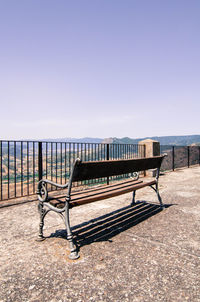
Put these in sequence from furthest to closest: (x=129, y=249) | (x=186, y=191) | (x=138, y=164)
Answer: (x=186, y=191) → (x=138, y=164) → (x=129, y=249)

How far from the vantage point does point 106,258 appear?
2.41 metres

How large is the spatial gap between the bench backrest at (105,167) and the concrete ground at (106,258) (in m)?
0.93

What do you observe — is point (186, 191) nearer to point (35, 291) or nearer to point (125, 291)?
point (125, 291)

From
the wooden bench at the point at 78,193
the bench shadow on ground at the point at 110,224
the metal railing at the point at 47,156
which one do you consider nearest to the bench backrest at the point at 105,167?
the wooden bench at the point at 78,193

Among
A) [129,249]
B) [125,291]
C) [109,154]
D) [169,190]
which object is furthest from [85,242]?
[109,154]

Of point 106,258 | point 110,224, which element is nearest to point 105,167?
point 110,224

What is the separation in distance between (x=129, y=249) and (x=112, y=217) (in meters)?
1.25

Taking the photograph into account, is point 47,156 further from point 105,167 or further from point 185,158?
point 185,158

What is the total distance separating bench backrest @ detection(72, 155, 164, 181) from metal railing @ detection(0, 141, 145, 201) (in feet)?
4.55

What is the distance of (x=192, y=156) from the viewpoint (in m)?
15.5

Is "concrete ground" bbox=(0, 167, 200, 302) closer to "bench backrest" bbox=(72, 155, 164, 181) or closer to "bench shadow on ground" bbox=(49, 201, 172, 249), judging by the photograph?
"bench shadow on ground" bbox=(49, 201, 172, 249)

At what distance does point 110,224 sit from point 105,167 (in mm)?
1117

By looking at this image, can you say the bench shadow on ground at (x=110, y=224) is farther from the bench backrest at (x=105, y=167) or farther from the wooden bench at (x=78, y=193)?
the bench backrest at (x=105, y=167)

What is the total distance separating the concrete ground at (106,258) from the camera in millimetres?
1854
